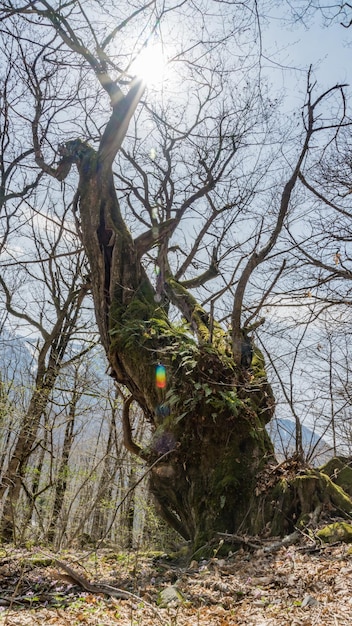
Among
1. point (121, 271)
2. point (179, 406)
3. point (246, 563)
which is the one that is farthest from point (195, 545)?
point (121, 271)

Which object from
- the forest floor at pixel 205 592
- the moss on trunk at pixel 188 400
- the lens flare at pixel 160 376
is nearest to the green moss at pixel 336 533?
the forest floor at pixel 205 592

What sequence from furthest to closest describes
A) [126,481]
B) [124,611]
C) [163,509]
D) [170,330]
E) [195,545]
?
[126,481], [170,330], [163,509], [195,545], [124,611]

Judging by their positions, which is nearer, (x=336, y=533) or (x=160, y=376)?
(x=336, y=533)

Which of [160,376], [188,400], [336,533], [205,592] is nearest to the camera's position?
[205,592]

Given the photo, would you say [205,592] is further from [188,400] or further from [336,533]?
[188,400]

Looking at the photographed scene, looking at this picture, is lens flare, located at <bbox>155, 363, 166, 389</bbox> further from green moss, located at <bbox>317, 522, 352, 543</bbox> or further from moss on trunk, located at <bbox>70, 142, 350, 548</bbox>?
green moss, located at <bbox>317, 522, 352, 543</bbox>

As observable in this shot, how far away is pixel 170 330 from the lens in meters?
5.55

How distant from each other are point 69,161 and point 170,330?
10.6 ft

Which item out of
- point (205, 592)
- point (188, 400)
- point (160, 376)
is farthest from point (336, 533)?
point (160, 376)

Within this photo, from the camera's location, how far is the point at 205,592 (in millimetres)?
3113

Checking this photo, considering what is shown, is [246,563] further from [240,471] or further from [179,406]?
[179,406]

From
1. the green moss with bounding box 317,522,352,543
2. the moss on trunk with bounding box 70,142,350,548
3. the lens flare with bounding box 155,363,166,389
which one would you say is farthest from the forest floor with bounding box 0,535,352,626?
the lens flare with bounding box 155,363,166,389

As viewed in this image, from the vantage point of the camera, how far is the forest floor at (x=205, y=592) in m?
2.54

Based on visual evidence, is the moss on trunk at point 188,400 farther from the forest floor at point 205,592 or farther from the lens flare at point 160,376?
the forest floor at point 205,592
